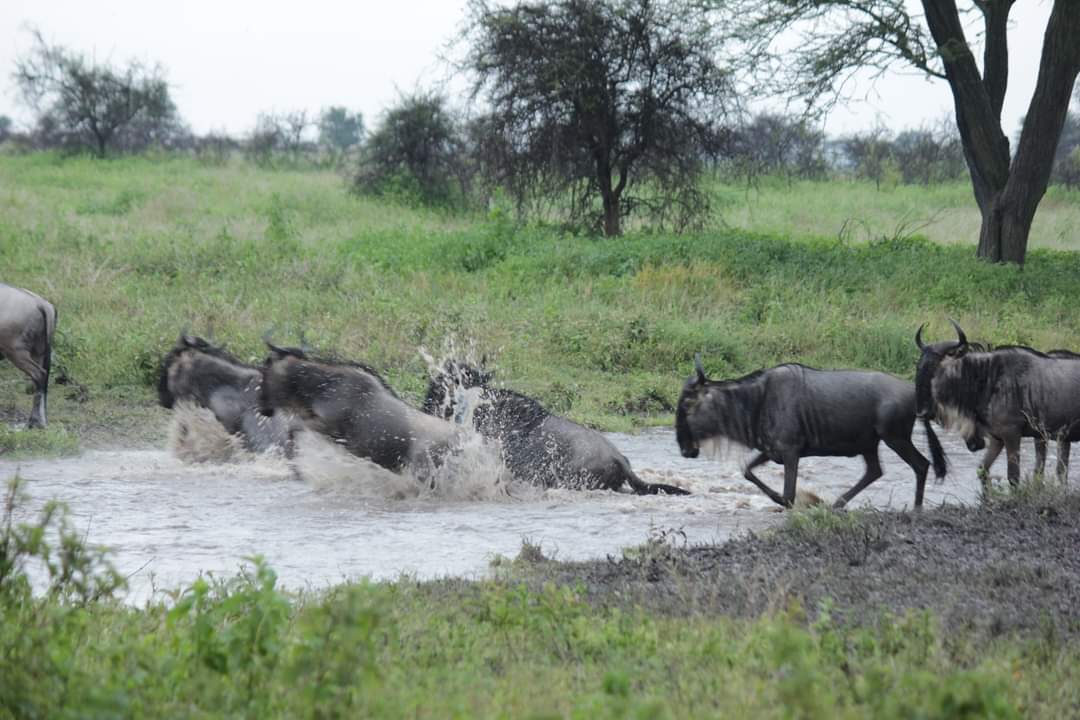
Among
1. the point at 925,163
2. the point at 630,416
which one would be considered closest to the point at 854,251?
the point at 630,416

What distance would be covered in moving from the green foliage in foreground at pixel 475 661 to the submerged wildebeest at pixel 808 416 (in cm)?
304

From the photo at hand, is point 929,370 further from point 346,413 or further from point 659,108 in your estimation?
point 659,108

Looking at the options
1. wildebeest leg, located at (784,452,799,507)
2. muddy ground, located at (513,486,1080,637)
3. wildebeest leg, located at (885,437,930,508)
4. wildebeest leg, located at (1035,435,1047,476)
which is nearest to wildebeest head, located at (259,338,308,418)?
muddy ground, located at (513,486,1080,637)

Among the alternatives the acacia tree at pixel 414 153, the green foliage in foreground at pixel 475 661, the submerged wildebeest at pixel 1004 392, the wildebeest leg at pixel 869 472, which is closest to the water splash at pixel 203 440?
the wildebeest leg at pixel 869 472

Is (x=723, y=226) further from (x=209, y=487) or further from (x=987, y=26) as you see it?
(x=209, y=487)

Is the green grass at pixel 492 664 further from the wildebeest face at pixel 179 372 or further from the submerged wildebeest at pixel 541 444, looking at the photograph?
the wildebeest face at pixel 179 372

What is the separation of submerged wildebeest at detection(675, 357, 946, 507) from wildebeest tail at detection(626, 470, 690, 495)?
0.42 meters

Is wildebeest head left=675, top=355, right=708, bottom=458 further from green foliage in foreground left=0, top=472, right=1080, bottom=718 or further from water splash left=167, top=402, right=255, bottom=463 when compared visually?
green foliage in foreground left=0, top=472, right=1080, bottom=718

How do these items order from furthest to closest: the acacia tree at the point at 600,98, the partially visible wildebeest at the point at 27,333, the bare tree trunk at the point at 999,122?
the acacia tree at the point at 600,98 < the bare tree trunk at the point at 999,122 < the partially visible wildebeest at the point at 27,333

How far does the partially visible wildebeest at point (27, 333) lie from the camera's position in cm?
1051

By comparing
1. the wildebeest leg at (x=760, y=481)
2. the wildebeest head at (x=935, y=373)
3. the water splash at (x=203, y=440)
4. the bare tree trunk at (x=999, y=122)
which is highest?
the bare tree trunk at (x=999, y=122)

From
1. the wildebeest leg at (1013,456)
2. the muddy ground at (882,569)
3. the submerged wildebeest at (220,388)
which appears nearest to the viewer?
the muddy ground at (882,569)

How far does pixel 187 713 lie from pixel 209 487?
16.6ft

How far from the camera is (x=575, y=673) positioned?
395cm
